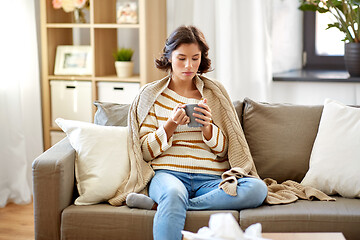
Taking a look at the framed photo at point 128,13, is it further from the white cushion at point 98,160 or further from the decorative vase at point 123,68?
the white cushion at point 98,160

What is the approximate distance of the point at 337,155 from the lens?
2514mm

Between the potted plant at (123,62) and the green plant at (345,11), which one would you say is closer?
the green plant at (345,11)

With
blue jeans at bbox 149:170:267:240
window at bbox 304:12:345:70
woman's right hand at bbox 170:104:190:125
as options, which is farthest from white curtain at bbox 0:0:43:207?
window at bbox 304:12:345:70

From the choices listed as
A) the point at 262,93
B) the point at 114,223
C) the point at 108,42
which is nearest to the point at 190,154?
the point at 114,223

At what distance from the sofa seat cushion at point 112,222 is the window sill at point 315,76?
1.68 m

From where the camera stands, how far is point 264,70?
12.2 feet

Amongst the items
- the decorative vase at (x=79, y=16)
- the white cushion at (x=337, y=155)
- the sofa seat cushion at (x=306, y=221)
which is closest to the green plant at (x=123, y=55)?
the decorative vase at (x=79, y=16)

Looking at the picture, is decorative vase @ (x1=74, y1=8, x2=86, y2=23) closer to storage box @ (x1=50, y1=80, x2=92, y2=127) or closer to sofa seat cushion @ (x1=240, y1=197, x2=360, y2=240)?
storage box @ (x1=50, y1=80, x2=92, y2=127)

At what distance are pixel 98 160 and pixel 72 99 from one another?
142cm

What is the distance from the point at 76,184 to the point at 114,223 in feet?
1.00

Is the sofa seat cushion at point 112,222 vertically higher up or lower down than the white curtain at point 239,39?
lower down

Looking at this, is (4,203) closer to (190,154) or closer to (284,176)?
(190,154)

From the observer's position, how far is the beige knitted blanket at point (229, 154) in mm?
2416

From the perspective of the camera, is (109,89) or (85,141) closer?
(85,141)
